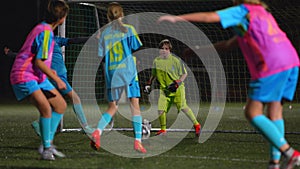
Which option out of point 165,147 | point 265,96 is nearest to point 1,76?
point 165,147

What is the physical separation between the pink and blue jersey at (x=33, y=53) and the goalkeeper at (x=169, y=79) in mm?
3879

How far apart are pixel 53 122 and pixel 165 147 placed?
1.86 m

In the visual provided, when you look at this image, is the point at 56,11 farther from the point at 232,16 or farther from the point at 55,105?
the point at 232,16

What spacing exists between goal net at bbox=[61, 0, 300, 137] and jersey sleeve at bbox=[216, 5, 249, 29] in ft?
16.3

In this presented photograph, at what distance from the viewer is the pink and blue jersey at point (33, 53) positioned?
646cm

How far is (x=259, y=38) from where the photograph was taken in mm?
5047

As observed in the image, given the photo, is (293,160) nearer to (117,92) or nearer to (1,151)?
(117,92)

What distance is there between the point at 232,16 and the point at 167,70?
5.80 meters

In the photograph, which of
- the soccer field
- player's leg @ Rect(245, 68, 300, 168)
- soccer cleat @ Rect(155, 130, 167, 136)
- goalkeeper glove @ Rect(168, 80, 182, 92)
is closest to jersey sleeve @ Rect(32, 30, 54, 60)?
the soccer field

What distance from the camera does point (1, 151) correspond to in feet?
25.6

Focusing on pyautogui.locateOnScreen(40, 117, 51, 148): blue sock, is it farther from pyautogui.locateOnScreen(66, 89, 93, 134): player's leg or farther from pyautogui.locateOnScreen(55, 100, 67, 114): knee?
pyautogui.locateOnScreen(66, 89, 93, 134): player's leg

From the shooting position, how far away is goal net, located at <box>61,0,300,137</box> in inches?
445

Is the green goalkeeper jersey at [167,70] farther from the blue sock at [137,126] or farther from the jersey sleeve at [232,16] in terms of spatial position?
the jersey sleeve at [232,16]

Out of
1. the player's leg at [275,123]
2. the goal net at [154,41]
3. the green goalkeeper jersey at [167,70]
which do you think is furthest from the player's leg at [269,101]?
the green goalkeeper jersey at [167,70]
